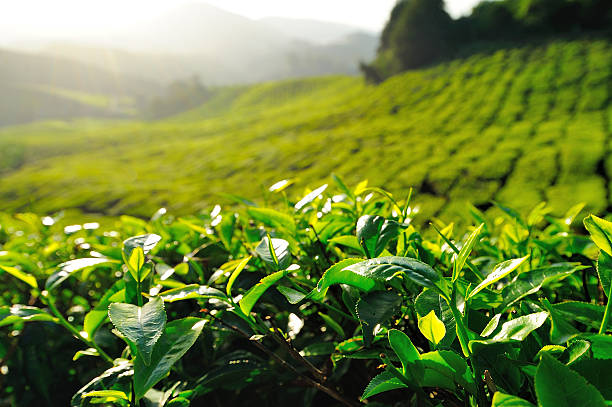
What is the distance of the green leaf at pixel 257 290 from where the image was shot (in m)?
0.64

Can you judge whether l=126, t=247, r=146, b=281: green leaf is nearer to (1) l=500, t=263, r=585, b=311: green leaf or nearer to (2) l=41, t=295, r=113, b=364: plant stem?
(2) l=41, t=295, r=113, b=364: plant stem

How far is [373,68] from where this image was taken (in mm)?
21891

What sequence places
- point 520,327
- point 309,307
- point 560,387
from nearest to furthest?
point 560,387 → point 520,327 → point 309,307

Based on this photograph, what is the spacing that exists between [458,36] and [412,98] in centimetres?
668

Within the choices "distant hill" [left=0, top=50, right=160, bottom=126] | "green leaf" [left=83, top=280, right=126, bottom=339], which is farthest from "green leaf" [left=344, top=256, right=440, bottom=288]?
"distant hill" [left=0, top=50, right=160, bottom=126]

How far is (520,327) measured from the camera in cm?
51

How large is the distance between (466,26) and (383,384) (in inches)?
841

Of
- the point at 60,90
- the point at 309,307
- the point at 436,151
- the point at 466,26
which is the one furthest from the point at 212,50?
the point at 309,307

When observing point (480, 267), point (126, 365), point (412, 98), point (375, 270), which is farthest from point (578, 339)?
point (412, 98)

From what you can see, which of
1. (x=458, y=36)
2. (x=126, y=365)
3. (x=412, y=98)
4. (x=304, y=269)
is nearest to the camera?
(x=126, y=365)

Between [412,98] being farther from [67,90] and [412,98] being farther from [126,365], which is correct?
[67,90]

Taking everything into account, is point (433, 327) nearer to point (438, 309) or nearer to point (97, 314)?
point (438, 309)

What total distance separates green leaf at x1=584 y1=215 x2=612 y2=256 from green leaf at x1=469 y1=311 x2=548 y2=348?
17 cm

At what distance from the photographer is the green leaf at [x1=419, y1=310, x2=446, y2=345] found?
21.5 inches
